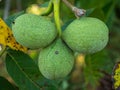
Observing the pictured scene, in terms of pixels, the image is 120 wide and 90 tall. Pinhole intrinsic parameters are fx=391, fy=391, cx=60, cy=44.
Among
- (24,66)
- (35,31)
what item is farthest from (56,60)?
(24,66)

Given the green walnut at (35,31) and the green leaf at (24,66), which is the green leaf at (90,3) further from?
the green walnut at (35,31)

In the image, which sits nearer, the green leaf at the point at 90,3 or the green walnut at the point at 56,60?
the green walnut at the point at 56,60

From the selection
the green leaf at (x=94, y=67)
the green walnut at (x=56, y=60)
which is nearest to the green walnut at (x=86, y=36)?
the green walnut at (x=56, y=60)

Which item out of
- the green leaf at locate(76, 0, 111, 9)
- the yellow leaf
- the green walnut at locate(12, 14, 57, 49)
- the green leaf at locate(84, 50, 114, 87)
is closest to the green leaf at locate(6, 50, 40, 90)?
the yellow leaf

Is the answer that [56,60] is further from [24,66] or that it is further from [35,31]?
[24,66]

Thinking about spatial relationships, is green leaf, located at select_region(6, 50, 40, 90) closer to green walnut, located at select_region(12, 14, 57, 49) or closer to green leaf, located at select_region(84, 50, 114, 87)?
green walnut, located at select_region(12, 14, 57, 49)
